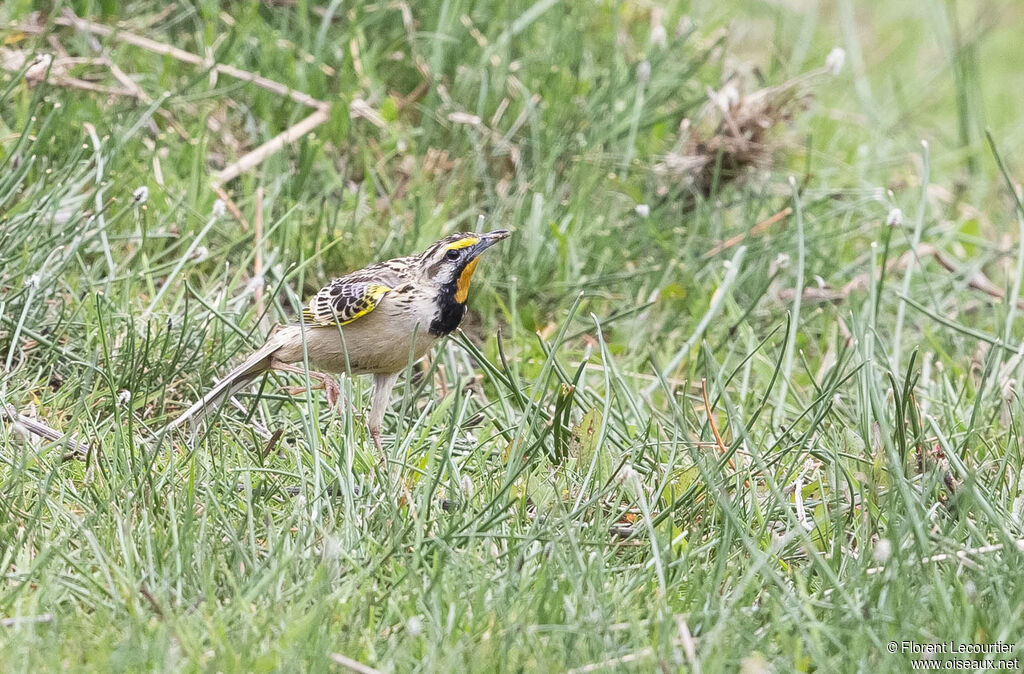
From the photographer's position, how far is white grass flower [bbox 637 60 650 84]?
7.27 metres

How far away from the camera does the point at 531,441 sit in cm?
475

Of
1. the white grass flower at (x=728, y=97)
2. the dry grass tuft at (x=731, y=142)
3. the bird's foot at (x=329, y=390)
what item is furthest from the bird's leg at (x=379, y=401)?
the white grass flower at (x=728, y=97)

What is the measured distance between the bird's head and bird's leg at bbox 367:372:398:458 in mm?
413

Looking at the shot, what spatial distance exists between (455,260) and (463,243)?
0.07m

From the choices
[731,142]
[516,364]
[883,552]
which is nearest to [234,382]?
[516,364]

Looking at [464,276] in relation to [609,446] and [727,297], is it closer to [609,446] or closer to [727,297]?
[609,446]

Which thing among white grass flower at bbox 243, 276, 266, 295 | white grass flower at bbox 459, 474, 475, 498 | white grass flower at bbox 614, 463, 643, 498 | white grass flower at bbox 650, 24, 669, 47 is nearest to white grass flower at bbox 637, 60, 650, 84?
white grass flower at bbox 650, 24, 669, 47

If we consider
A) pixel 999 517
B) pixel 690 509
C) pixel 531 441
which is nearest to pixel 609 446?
pixel 531 441

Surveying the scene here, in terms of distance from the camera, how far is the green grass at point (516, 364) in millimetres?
3469

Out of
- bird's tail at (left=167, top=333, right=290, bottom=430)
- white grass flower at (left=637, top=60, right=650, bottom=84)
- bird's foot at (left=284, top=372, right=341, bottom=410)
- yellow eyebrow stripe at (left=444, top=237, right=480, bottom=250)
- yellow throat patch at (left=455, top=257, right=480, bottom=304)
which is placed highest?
white grass flower at (left=637, top=60, right=650, bottom=84)

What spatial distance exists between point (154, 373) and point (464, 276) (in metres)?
1.22

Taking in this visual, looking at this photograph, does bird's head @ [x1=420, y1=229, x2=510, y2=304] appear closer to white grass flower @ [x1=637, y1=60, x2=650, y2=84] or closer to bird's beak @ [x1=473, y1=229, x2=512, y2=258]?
bird's beak @ [x1=473, y1=229, x2=512, y2=258]

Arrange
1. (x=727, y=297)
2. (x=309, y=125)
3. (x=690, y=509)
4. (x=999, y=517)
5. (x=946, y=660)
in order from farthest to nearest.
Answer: (x=309, y=125) < (x=727, y=297) < (x=690, y=509) < (x=999, y=517) < (x=946, y=660)

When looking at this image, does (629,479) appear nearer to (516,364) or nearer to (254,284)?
(516,364)
